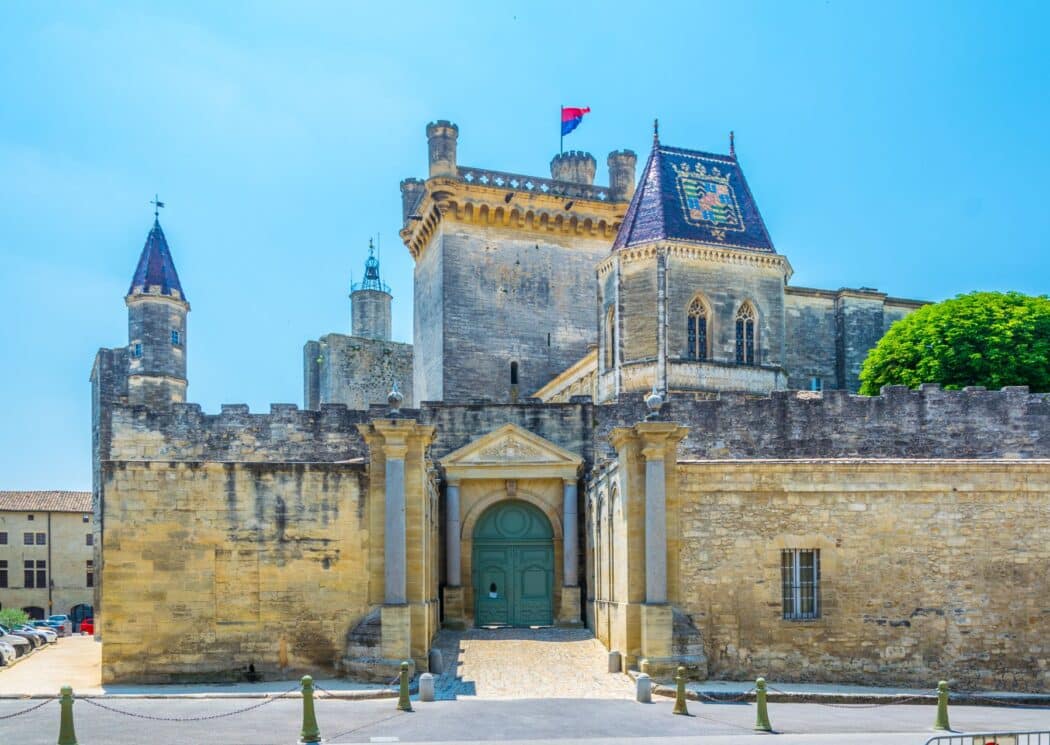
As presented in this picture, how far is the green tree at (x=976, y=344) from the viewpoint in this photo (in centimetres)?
2817

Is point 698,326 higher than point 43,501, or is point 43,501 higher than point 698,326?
point 698,326

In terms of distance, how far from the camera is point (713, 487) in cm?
1775

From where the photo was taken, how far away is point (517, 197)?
3838 centimetres

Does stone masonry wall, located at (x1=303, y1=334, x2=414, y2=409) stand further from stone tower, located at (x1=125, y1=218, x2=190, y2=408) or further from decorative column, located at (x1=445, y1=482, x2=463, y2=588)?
decorative column, located at (x1=445, y1=482, x2=463, y2=588)

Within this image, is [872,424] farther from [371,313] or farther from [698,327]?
[371,313]

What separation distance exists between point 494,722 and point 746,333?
20394mm

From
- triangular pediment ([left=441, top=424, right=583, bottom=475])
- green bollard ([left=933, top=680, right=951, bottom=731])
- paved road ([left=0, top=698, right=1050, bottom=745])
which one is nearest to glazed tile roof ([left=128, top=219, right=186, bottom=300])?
triangular pediment ([left=441, top=424, right=583, bottom=475])

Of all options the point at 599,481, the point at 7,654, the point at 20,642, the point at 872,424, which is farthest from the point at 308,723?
the point at 20,642

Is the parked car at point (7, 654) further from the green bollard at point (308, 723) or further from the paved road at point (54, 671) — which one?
the green bollard at point (308, 723)

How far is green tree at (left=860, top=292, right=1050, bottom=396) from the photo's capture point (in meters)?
28.2

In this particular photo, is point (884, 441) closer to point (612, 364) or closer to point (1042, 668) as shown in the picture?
point (1042, 668)

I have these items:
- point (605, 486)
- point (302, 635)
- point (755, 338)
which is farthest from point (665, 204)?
point (302, 635)

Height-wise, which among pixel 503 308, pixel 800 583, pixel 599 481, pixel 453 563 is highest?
pixel 503 308

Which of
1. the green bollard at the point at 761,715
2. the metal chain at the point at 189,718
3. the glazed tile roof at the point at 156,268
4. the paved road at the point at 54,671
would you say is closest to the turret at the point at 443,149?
the glazed tile roof at the point at 156,268
